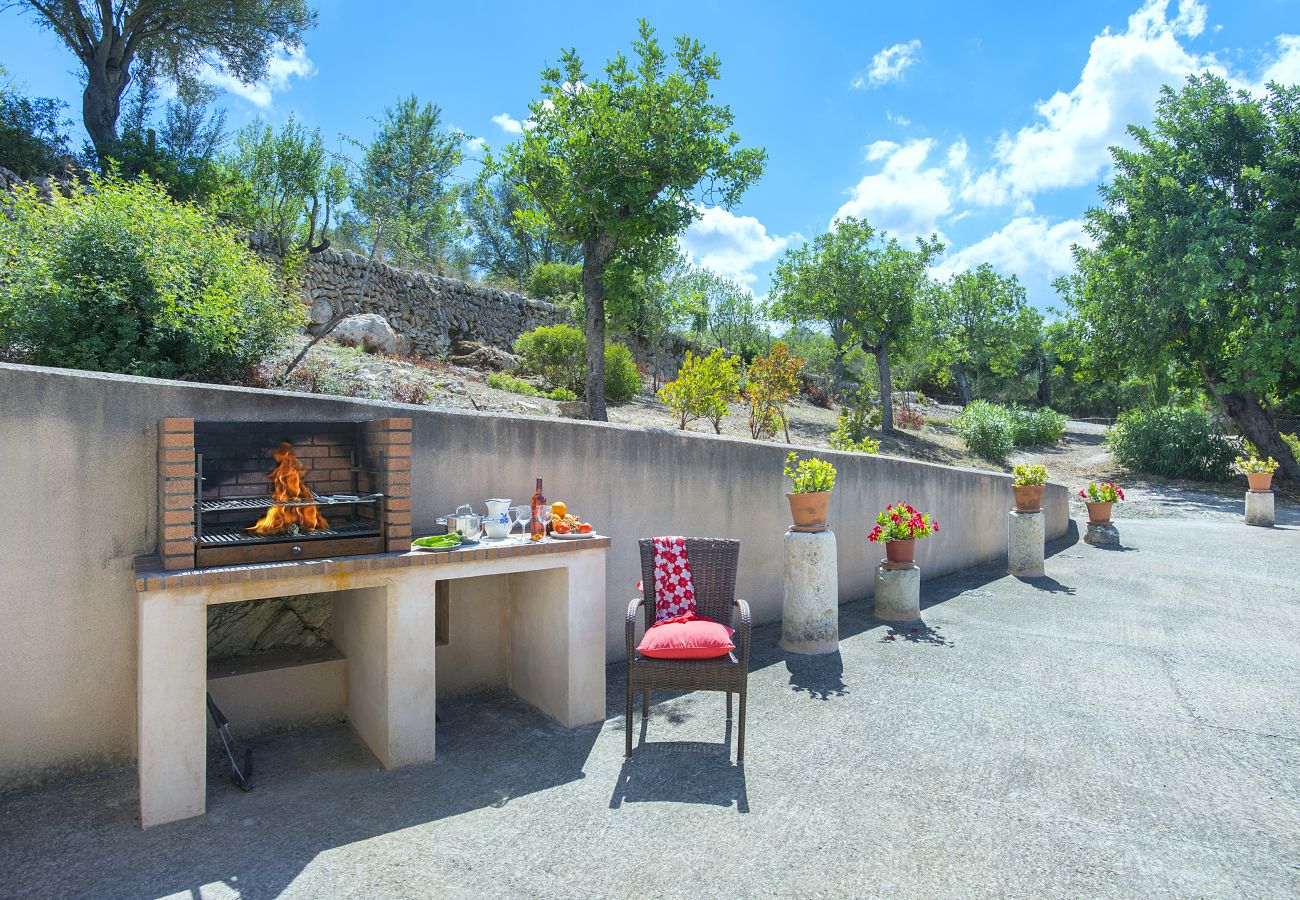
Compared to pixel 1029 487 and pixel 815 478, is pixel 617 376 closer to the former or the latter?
pixel 1029 487

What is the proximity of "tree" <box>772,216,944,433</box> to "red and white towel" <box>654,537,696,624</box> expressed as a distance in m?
16.4

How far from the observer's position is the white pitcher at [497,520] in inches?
145

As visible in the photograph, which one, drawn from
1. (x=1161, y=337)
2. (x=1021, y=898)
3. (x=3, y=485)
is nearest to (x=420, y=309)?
(x=3, y=485)

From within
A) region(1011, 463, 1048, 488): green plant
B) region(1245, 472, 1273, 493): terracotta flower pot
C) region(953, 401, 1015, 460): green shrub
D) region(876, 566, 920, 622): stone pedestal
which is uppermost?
region(953, 401, 1015, 460): green shrub

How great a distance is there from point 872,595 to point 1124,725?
314 centimetres

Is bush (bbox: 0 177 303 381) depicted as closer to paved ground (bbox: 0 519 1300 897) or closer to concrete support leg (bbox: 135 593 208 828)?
concrete support leg (bbox: 135 593 208 828)

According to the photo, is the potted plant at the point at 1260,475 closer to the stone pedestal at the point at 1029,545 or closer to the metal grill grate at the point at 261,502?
the stone pedestal at the point at 1029,545

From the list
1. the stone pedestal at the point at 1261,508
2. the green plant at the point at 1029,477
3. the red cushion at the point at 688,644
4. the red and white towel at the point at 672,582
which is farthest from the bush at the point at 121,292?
the stone pedestal at the point at 1261,508

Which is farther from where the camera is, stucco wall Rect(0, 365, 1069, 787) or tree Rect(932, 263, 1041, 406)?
tree Rect(932, 263, 1041, 406)

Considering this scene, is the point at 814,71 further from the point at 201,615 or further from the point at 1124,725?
the point at 201,615

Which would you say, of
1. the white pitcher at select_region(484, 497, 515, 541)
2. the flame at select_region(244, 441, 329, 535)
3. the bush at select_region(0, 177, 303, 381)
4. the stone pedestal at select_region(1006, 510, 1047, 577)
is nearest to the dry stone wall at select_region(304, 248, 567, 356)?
the bush at select_region(0, 177, 303, 381)

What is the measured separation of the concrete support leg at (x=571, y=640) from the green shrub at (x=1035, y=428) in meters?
19.6

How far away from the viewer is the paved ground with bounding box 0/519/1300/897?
2.43 metres

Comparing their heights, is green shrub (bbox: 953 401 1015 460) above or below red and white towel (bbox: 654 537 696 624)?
above
